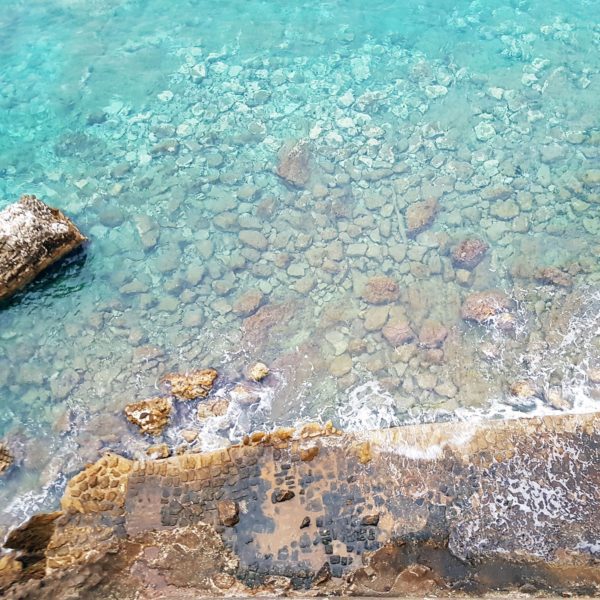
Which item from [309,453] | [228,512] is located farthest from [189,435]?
[309,453]

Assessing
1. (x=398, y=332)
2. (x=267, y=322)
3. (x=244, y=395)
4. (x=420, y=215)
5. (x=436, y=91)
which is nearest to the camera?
(x=244, y=395)

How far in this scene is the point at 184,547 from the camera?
264 inches

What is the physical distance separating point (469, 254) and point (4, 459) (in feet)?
27.2

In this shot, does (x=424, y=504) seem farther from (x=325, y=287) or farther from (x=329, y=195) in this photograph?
(x=329, y=195)

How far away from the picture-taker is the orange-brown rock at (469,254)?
32.4 ft

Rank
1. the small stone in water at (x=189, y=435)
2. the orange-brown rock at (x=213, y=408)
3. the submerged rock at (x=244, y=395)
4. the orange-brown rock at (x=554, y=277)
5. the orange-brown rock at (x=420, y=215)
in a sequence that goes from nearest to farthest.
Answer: the small stone in water at (x=189, y=435), the orange-brown rock at (x=213, y=408), the submerged rock at (x=244, y=395), the orange-brown rock at (x=554, y=277), the orange-brown rock at (x=420, y=215)

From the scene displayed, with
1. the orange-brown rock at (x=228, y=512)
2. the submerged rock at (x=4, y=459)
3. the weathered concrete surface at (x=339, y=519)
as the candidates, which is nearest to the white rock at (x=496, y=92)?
the weathered concrete surface at (x=339, y=519)

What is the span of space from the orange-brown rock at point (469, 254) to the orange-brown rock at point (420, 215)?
0.81 metres

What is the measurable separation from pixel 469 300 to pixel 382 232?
2148 mm

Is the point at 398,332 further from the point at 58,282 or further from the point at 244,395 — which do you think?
the point at 58,282

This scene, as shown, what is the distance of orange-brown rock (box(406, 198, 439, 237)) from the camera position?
10409 millimetres

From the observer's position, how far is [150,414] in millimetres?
8141

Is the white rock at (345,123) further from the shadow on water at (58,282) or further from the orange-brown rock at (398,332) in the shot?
the shadow on water at (58,282)

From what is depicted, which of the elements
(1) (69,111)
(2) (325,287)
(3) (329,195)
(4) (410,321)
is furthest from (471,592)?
(1) (69,111)
